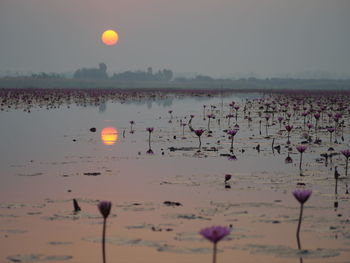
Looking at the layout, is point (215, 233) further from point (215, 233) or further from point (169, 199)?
point (169, 199)

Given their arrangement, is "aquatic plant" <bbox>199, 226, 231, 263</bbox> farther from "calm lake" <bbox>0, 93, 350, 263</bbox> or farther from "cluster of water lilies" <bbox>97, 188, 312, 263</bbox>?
"calm lake" <bbox>0, 93, 350, 263</bbox>

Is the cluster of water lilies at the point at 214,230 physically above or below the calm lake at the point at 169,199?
above

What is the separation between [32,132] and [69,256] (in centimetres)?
1700

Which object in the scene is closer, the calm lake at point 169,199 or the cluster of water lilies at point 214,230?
the cluster of water lilies at point 214,230

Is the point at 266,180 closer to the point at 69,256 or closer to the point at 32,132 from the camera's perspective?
the point at 69,256

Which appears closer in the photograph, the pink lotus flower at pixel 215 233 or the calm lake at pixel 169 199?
the pink lotus flower at pixel 215 233

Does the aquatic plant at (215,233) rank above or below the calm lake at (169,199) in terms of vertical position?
above

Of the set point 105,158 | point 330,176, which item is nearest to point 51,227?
point 330,176

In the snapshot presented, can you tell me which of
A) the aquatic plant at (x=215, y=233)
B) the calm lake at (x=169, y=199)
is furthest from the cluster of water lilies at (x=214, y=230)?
the calm lake at (x=169, y=199)

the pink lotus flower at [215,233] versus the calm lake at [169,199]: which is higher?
the pink lotus flower at [215,233]

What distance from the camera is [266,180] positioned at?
13156 millimetres

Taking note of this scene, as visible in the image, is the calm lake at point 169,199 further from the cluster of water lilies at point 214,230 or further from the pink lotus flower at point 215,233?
the pink lotus flower at point 215,233

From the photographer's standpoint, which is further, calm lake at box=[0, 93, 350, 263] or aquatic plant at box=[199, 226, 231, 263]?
calm lake at box=[0, 93, 350, 263]

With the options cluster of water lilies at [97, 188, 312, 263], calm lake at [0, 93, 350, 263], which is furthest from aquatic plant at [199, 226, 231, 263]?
calm lake at [0, 93, 350, 263]
